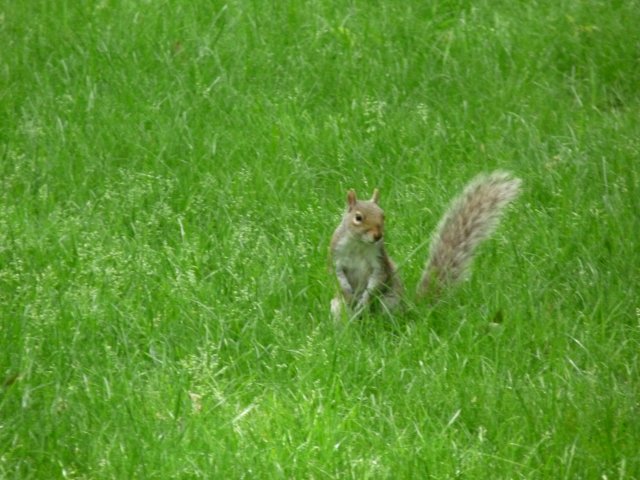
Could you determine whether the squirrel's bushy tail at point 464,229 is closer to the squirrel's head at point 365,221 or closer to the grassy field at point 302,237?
the grassy field at point 302,237

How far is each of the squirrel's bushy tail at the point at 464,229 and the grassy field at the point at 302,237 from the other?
9 cm

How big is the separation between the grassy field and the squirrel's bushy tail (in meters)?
0.09

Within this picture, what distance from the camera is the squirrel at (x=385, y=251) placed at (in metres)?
4.30

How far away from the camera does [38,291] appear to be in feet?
13.7

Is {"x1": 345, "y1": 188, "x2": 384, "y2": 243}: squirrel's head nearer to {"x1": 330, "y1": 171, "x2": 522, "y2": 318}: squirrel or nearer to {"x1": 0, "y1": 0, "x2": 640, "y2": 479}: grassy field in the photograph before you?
{"x1": 330, "y1": 171, "x2": 522, "y2": 318}: squirrel

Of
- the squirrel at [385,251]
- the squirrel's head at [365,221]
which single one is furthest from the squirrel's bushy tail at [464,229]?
the squirrel's head at [365,221]

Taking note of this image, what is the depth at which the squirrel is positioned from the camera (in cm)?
430

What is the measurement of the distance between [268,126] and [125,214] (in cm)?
89

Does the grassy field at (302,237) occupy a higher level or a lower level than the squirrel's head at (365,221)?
lower

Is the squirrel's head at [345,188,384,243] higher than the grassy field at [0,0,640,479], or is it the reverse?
the squirrel's head at [345,188,384,243]

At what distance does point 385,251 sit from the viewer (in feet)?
14.6

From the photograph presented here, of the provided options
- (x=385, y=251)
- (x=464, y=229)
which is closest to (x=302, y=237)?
(x=385, y=251)

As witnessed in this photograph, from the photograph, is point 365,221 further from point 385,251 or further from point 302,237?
point 302,237

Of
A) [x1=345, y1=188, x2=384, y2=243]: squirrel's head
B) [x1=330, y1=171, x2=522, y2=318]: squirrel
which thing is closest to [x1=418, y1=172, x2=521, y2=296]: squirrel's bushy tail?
[x1=330, y1=171, x2=522, y2=318]: squirrel
